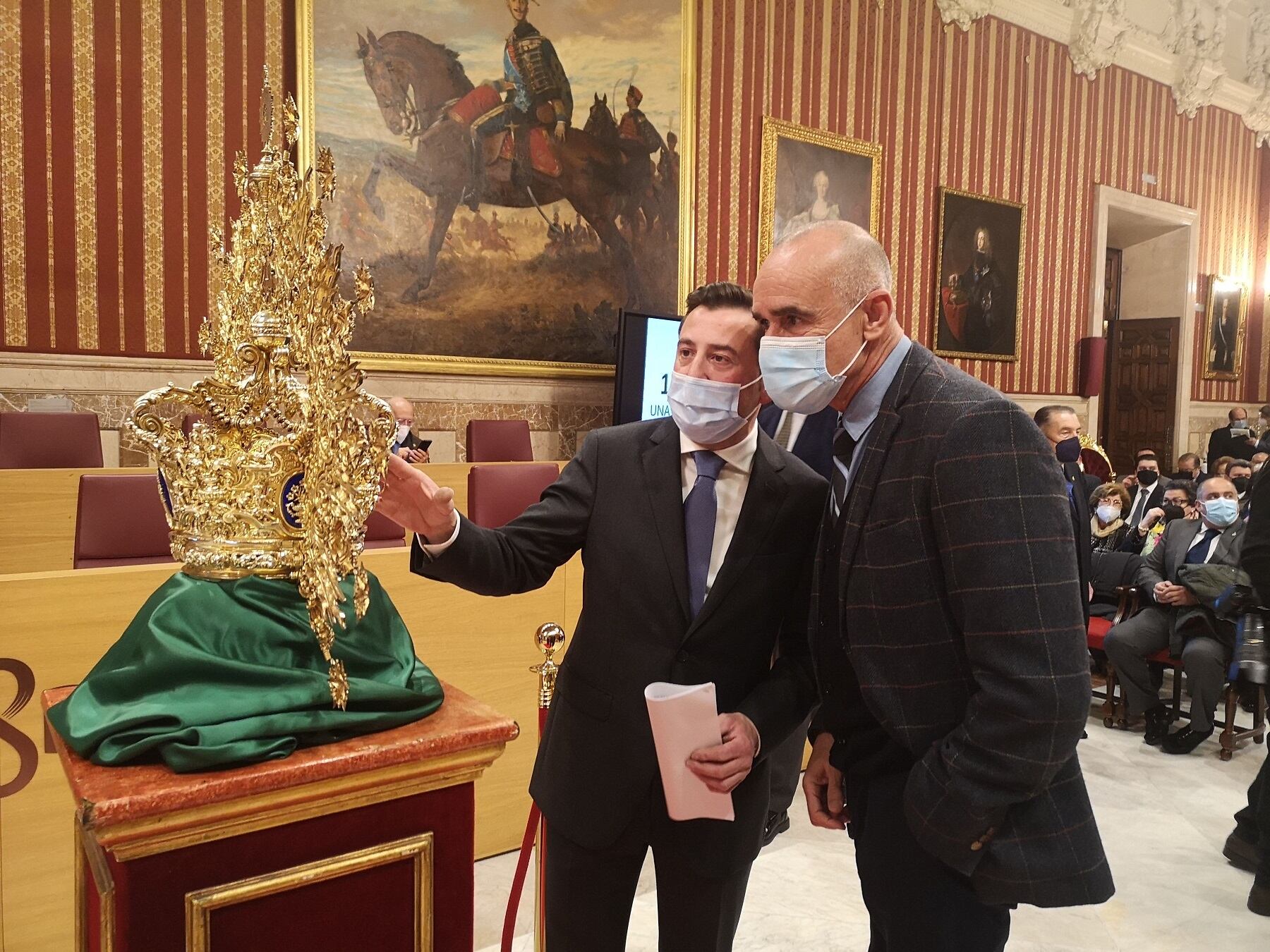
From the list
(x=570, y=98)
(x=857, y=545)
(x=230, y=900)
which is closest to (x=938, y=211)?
(x=570, y=98)

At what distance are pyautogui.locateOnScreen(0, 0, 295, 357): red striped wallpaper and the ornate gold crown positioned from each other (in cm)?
574

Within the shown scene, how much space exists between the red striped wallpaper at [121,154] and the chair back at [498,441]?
212 centimetres

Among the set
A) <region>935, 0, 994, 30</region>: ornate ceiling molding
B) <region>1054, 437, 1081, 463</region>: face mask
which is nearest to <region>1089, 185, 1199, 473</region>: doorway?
<region>935, 0, 994, 30</region>: ornate ceiling molding

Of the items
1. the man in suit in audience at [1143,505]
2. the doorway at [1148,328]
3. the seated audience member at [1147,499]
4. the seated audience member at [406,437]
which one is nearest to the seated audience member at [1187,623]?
the man in suit in audience at [1143,505]

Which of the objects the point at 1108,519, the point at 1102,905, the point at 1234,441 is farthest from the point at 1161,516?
the point at 1234,441

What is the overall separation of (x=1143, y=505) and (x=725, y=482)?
6324 millimetres

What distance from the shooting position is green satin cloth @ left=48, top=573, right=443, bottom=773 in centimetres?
119

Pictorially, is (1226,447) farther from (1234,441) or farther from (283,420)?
(283,420)

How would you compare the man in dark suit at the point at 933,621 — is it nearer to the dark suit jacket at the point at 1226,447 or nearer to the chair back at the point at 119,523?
the chair back at the point at 119,523

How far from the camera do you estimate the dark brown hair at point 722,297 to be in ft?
5.81

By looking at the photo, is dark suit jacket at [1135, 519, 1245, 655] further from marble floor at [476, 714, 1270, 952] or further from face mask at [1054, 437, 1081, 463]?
marble floor at [476, 714, 1270, 952]

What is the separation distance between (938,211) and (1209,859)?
841cm

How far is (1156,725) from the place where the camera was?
514cm

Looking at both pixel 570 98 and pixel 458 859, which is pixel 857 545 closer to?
pixel 458 859
